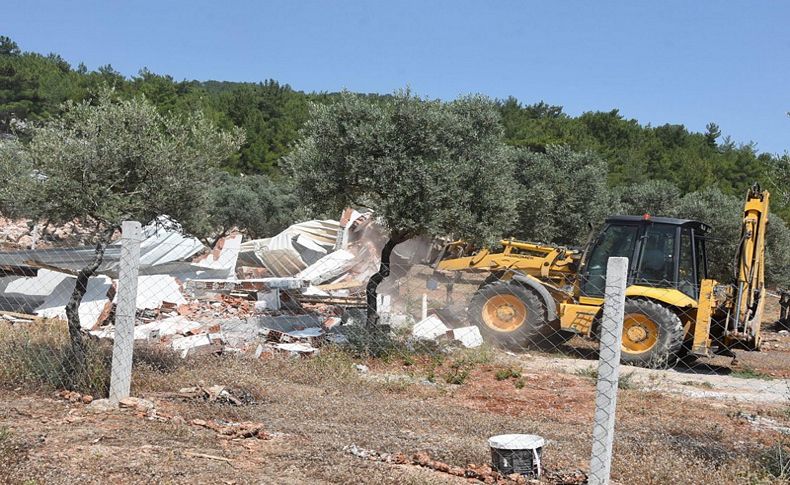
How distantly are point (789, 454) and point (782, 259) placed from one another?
20.0 meters

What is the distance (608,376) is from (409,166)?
650 centimetres

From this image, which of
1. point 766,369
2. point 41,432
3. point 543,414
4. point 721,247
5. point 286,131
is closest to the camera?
point 41,432

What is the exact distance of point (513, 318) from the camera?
1281 centimetres

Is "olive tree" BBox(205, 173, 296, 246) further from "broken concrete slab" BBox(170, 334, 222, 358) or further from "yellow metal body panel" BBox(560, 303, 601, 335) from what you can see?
"broken concrete slab" BBox(170, 334, 222, 358)

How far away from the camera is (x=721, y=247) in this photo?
21.1m

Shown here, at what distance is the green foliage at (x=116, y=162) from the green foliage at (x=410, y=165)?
9.53 feet

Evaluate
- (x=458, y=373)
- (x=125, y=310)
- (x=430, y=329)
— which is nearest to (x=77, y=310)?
(x=125, y=310)

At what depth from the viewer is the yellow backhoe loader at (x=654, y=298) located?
11.4 meters

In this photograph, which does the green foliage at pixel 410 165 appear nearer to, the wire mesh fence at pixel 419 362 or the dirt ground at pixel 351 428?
the wire mesh fence at pixel 419 362

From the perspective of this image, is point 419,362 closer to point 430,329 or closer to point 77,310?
point 430,329

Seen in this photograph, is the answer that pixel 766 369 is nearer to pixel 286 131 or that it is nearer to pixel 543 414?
pixel 543 414

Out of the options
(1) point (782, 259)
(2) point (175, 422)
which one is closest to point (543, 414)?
(2) point (175, 422)

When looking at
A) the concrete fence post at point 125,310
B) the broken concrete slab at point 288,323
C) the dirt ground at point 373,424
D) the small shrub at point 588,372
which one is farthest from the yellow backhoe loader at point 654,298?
the concrete fence post at point 125,310

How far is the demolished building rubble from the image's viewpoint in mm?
11242
